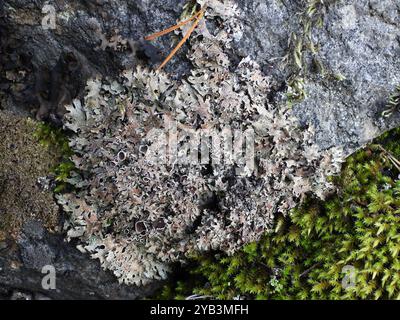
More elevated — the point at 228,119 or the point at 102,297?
the point at 228,119

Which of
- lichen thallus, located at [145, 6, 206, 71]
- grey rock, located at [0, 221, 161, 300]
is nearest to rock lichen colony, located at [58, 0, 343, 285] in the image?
lichen thallus, located at [145, 6, 206, 71]

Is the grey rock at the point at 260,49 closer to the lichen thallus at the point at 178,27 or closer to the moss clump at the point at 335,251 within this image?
the lichen thallus at the point at 178,27

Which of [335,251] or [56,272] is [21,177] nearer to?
[56,272]

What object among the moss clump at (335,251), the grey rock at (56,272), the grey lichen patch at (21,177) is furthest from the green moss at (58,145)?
the moss clump at (335,251)

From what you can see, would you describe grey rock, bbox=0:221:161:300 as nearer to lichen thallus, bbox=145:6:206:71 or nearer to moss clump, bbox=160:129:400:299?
moss clump, bbox=160:129:400:299

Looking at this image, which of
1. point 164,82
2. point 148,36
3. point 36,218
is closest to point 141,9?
point 148,36
